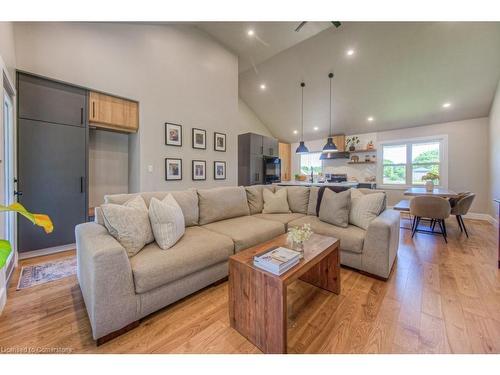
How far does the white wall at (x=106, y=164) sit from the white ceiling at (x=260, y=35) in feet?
9.00

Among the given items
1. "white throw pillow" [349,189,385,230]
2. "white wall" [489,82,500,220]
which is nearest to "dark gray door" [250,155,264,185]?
"white throw pillow" [349,189,385,230]

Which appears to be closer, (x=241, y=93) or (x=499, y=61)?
(x=499, y=61)

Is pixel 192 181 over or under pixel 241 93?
under

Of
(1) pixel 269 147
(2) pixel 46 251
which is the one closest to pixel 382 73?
(1) pixel 269 147

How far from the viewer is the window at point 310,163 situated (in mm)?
7617

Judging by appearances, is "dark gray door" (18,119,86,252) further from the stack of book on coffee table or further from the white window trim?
the white window trim

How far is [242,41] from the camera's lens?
430cm

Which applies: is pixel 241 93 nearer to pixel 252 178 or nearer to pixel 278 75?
pixel 278 75

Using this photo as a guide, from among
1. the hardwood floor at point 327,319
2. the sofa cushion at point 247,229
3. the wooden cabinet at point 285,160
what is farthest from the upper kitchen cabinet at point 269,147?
the hardwood floor at point 327,319

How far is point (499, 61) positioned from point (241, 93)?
18.2 ft

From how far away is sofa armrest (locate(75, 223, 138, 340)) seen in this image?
124 centimetres
